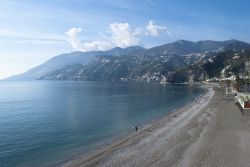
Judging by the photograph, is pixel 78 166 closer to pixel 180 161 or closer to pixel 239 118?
pixel 180 161

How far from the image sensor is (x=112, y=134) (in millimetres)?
54750

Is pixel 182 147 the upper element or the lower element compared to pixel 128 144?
upper

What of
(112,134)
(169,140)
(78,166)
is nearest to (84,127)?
(112,134)

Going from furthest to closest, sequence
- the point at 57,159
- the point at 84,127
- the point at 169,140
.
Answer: the point at 84,127 < the point at 169,140 < the point at 57,159

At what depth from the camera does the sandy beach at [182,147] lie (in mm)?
35875

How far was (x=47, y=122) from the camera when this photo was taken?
69.5m

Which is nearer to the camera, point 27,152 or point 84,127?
point 27,152

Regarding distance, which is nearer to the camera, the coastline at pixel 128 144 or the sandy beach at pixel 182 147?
the sandy beach at pixel 182 147

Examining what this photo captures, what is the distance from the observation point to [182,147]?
139 feet

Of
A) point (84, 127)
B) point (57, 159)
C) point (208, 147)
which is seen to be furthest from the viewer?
point (84, 127)

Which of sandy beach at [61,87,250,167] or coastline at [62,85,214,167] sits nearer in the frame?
sandy beach at [61,87,250,167]

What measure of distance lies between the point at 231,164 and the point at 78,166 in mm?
16584

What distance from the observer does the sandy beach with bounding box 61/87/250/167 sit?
35.9m

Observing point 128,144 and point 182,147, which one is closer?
point 182,147
